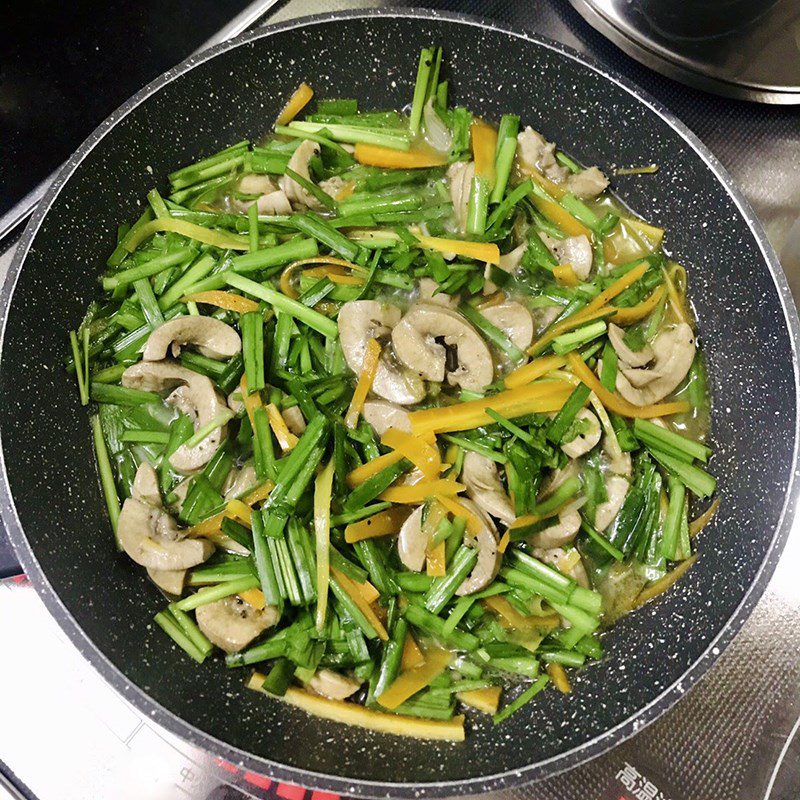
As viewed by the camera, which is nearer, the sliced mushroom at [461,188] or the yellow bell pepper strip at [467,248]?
the yellow bell pepper strip at [467,248]

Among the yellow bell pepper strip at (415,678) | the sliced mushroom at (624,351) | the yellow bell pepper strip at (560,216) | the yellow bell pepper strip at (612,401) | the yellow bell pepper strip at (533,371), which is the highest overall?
the yellow bell pepper strip at (560,216)

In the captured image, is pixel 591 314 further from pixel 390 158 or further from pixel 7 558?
pixel 7 558

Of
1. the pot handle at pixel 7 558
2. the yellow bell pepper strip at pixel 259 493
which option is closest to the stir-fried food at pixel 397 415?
the yellow bell pepper strip at pixel 259 493

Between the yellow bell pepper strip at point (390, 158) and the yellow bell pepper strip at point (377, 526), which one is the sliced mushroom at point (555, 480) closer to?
the yellow bell pepper strip at point (377, 526)

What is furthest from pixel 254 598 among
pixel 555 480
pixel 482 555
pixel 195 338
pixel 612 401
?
pixel 612 401

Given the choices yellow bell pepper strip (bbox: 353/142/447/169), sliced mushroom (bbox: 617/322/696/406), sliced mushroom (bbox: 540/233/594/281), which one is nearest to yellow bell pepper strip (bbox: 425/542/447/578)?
sliced mushroom (bbox: 617/322/696/406)

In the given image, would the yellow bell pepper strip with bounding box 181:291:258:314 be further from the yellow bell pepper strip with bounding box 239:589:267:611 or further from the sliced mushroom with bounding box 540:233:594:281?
the sliced mushroom with bounding box 540:233:594:281
